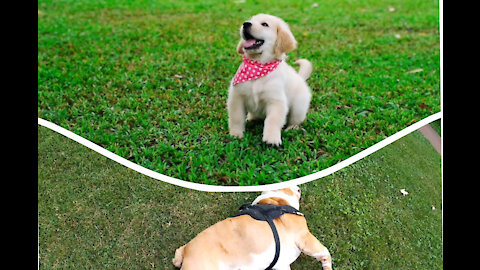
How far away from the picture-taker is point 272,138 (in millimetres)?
1643

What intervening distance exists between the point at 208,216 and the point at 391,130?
0.87 m

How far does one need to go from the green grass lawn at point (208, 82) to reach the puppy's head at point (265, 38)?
350 millimetres

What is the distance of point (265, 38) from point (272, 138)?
39 centimetres

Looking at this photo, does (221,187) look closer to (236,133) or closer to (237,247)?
(237,247)

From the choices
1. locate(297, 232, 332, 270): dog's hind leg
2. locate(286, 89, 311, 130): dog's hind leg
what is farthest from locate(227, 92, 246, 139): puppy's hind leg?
locate(297, 232, 332, 270): dog's hind leg

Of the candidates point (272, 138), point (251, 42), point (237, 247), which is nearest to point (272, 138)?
point (272, 138)

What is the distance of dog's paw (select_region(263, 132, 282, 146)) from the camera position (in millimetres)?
1641

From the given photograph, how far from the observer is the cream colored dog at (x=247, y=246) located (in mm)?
1303

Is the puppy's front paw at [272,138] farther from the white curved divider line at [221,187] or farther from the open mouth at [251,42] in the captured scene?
the open mouth at [251,42]

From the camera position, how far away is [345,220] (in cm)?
149

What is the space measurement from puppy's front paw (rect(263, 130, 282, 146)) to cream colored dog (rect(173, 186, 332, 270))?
12.9 inches

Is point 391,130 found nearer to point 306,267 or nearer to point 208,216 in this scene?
point 306,267

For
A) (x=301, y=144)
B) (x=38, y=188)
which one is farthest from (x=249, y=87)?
(x=38, y=188)

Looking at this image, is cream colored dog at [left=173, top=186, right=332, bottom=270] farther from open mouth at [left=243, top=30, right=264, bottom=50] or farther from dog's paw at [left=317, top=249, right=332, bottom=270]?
open mouth at [left=243, top=30, right=264, bottom=50]
